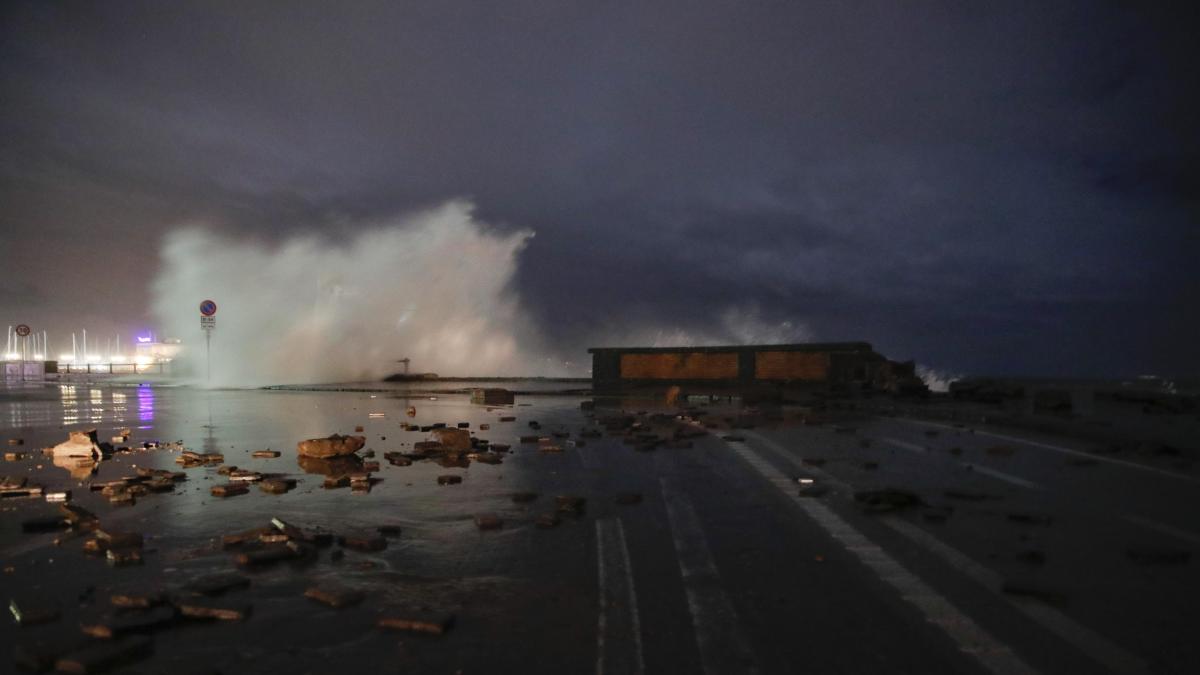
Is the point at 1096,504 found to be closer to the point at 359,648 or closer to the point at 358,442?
the point at 359,648

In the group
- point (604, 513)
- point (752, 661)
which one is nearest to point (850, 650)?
point (752, 661)

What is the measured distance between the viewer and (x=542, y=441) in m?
14.4

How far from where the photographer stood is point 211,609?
14.6ft

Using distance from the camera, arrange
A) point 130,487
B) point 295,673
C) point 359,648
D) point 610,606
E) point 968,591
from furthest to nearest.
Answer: point 130,487
point 968,591
point 610,606
point 359,648
point 295,673

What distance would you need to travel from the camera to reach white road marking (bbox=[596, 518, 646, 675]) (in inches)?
147

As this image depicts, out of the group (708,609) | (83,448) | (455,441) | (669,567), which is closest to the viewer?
(708,609)

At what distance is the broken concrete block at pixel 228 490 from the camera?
8553 mm

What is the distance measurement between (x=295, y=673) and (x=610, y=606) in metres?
1.86

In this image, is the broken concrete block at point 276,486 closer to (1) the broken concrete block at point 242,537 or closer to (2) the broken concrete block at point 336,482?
(2) the broken concrete block at point 336,482

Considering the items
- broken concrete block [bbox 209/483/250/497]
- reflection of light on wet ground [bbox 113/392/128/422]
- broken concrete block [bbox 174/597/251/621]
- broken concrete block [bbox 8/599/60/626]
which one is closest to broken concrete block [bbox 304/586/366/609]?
broken concrete block [bbox 174/597/251/621]

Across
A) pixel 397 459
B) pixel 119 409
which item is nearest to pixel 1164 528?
pixel 397 459

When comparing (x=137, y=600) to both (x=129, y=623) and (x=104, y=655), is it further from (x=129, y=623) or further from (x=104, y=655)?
(x=104, y=655)

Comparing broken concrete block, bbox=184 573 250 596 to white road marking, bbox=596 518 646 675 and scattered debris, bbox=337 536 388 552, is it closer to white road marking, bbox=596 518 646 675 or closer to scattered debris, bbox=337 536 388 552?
scattered debris, bbox=337 536 388 552

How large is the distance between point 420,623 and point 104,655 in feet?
5.24
